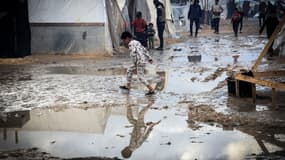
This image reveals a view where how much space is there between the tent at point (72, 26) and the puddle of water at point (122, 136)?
9.44 m

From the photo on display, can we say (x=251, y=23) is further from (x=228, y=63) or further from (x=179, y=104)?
(x=179, y=104)

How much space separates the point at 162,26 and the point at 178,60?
15.0ft

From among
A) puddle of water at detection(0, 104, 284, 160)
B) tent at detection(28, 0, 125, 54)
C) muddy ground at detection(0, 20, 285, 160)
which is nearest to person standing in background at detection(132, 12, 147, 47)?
tent at detection(28, 0, 125, 54)

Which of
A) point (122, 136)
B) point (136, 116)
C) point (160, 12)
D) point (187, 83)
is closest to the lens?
point (122, 136)

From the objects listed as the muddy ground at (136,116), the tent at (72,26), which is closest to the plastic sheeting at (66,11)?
the tent at (72,26)

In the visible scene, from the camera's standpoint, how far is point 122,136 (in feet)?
25.7

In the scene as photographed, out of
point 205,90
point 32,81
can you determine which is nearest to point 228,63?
→ point 205,90

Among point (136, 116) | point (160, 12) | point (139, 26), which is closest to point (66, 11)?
point (139, 26)

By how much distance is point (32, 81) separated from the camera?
1360 centimetres

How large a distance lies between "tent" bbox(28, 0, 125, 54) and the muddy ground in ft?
10.9

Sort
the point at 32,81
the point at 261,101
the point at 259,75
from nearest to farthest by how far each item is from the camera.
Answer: the point at 261,101
the point at 259,75
the point at 32,81

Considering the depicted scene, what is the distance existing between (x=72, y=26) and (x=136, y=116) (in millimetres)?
10756

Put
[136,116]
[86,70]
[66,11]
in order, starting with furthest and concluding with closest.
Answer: [66,11] → [86,70] → [136,116]

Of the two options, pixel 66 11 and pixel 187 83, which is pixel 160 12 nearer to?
pixel 66 11
